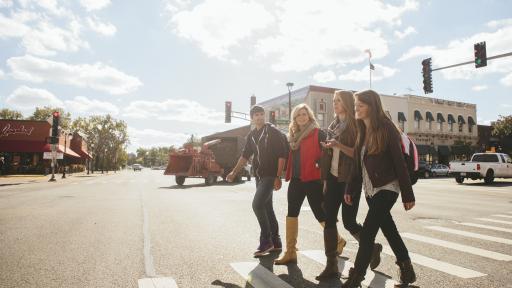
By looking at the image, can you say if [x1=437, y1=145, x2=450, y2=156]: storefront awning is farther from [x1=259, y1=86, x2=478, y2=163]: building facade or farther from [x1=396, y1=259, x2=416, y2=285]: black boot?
[x1=396, y1=259, x2=416, y2=285]: black boot

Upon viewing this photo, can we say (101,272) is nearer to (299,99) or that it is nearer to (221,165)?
(221,165)

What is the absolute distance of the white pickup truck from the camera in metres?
24.4

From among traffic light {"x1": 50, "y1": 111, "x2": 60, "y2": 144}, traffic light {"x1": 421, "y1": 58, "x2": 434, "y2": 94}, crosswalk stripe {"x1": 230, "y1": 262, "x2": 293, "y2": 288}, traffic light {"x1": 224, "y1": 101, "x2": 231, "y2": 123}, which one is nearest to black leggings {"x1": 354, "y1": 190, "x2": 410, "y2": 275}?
crosswalk stripe {"x1": 230, "y1": 262, "x2": 293, "y2": 288}

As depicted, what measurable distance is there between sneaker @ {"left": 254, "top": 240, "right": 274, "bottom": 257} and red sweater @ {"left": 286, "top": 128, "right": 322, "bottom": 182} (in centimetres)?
106

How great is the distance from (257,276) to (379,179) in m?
1.72

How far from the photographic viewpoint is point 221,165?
26.8 meters

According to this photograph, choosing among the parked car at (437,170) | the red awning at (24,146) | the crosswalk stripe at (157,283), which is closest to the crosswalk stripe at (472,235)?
the crosswalk stripe at (157,283)

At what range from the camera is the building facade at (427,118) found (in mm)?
47625

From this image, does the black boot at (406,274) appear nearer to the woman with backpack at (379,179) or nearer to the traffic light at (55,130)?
the woman with backpack at (379,179)

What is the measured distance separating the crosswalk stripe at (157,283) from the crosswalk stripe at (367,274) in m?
1.87

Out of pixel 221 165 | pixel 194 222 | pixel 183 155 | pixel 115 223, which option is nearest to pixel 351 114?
pixel 194 222

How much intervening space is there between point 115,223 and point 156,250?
296 cm

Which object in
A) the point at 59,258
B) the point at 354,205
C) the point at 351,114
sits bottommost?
the point at 59,258

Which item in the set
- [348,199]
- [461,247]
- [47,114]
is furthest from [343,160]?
[47,114]
